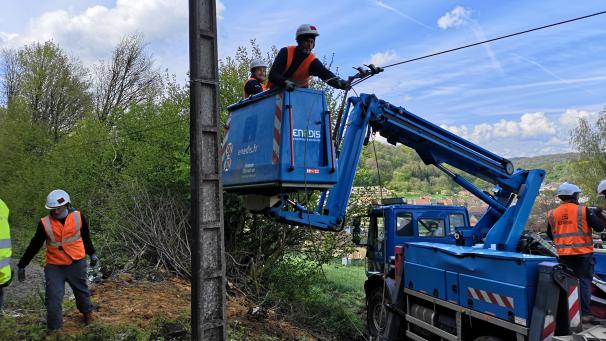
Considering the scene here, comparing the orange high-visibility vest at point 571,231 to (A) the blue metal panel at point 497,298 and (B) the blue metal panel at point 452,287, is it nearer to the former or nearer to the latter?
(A) the blue metal panel at point 497,298

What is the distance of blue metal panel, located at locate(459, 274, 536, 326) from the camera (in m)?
4.68

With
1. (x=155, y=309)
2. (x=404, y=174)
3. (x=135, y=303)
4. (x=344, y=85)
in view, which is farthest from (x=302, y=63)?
(x=404, y=174)

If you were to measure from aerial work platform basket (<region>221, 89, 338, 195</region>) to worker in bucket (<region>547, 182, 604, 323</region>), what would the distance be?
2.65 metres

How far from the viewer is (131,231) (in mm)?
10695

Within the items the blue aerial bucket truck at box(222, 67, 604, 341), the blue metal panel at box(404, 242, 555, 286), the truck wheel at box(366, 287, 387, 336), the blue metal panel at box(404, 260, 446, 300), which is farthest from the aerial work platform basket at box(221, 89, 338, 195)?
the truck wheel at box(366, 287, 387, 336)

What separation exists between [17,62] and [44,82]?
148 inches

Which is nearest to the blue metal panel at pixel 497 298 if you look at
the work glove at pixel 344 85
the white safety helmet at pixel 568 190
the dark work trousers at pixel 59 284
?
the white safety helmet at pixel 568 190

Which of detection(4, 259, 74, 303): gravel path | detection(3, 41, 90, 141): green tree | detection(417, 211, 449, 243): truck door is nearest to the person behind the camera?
detection(4, 259, 74, 303): gravel path

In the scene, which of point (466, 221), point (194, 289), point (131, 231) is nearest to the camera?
point (194, 289)

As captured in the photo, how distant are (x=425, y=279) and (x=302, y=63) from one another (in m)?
3.24

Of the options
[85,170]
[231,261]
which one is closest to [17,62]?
[85,170]

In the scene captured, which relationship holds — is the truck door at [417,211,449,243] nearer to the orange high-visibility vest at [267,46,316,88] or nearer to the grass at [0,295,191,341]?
the orange high-visibility vest at [267,46,316,88]

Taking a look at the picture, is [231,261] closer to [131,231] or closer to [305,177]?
[131,231]

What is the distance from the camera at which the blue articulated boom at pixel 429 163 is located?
634 cm
